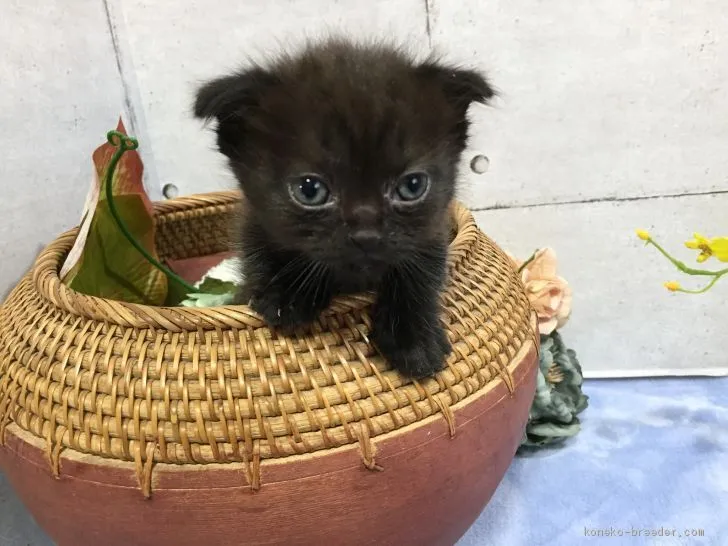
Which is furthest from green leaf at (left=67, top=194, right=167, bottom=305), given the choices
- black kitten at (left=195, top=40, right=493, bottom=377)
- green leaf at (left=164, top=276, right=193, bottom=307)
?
black kitten at (left=195, top=40, right=493, bottom=377)

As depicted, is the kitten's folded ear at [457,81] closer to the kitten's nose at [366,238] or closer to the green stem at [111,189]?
the kitten's nose at [366,238]

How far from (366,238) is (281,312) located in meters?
0.15

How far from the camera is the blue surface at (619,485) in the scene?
3.71 feet

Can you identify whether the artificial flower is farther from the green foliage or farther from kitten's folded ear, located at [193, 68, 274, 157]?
kitten's folded ear, located at [193, 68, 274, 157]

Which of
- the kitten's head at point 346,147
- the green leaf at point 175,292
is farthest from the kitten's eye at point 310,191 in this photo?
the green leaf at point 175,292

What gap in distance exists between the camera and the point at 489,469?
2.83 ft

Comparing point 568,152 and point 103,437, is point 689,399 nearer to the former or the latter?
point 568,152

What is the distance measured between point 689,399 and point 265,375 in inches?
48.8

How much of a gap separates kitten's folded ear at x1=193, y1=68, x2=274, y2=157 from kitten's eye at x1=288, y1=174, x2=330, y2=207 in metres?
0.13

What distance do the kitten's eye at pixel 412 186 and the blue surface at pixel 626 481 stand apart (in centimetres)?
72

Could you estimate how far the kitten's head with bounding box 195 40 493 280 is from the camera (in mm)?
689

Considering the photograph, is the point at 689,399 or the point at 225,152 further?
the point at 689,399

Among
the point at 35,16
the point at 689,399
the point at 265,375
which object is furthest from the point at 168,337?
the point at 689,399

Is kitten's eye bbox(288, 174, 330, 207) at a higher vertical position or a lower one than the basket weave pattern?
higher
